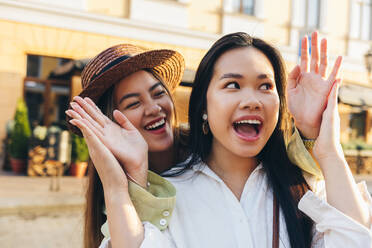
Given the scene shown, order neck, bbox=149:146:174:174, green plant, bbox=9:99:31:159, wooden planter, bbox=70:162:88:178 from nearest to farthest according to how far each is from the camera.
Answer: neck, bbox=149:146:174:174
green plant, bbox=9:99:31:159
wooden planter, bbox=70:162:88:178

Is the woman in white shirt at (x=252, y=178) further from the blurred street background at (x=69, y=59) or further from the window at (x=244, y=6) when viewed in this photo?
the window at (x=244, y=6)

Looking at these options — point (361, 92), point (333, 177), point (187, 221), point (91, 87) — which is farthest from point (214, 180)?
point (361, 92)

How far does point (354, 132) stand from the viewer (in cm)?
1322

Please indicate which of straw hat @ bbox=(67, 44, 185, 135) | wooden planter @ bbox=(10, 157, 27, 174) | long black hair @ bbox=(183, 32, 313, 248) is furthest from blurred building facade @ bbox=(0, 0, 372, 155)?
long black hair @ bbox=(183, 32, 313, 248)

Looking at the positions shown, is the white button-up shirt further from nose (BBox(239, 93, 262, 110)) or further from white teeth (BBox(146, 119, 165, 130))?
white teeth (BBox(146, 119, 165, 130))

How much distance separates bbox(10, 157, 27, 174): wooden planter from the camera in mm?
7465

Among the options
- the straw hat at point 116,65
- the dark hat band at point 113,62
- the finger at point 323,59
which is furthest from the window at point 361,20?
the dark hat band at point 113,62

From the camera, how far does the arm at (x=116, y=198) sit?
1220mm

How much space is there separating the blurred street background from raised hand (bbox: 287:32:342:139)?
3192 millimetres

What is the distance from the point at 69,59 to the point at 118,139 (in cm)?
799

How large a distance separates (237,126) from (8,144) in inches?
300

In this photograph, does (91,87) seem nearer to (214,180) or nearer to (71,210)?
(214,180)

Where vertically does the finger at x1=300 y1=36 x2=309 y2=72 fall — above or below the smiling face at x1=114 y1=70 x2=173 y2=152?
above

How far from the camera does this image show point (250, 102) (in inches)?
53.1
